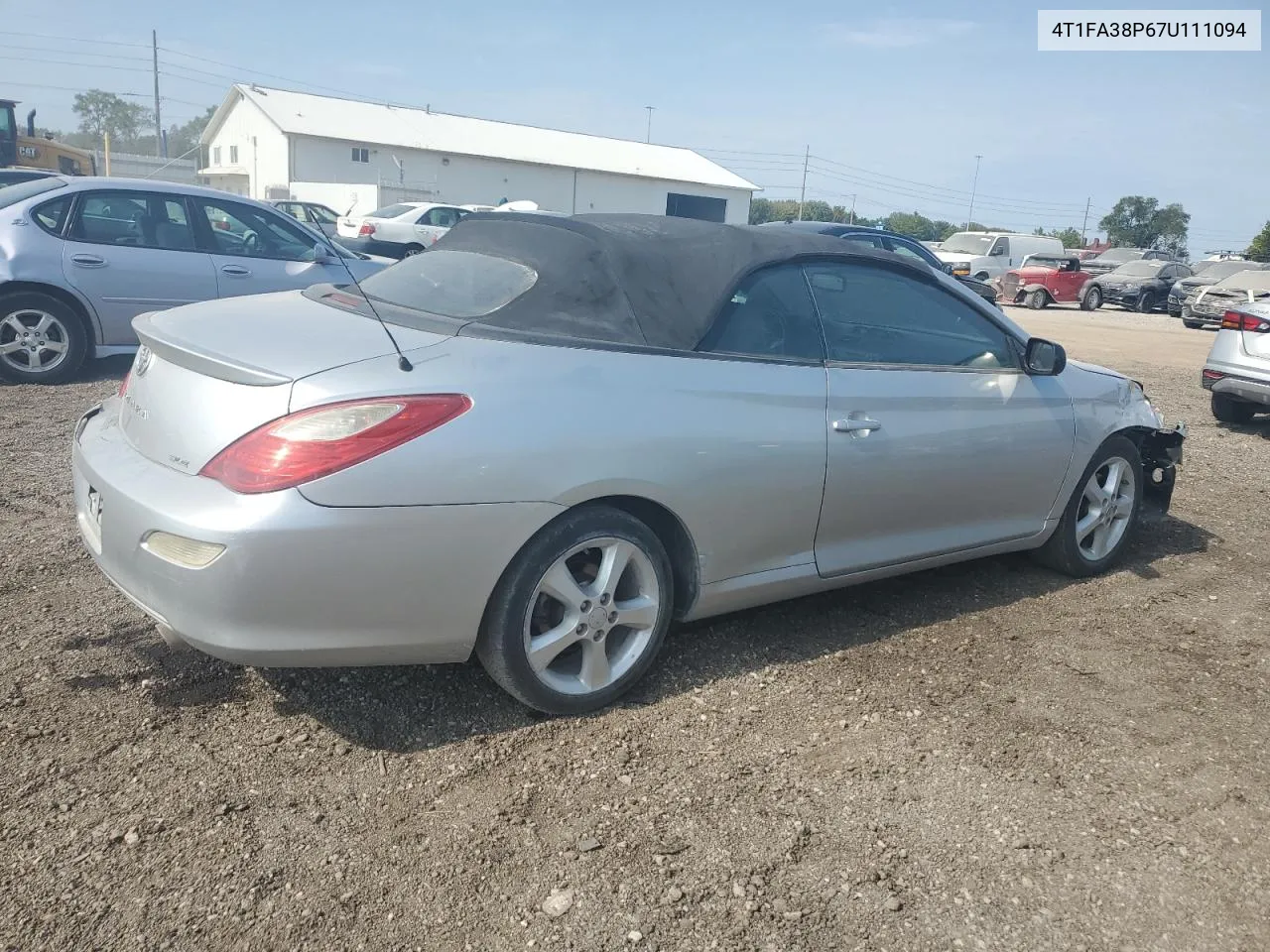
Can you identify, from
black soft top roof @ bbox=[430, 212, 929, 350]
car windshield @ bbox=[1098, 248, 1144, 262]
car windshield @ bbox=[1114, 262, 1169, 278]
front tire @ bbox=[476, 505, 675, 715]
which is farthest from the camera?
car windshield @ bbox=[1098, 248, 1144, 262]

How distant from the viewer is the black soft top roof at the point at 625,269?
3.27 metres

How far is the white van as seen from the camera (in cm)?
2741

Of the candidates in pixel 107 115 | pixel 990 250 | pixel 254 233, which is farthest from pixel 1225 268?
pixel 107 115

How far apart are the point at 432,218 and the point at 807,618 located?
2126 cm

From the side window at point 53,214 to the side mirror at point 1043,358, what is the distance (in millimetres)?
6907

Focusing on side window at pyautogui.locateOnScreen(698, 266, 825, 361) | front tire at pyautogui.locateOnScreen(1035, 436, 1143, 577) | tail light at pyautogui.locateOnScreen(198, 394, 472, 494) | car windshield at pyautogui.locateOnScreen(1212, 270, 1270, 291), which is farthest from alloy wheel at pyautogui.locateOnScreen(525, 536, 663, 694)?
car windshield at pyautogui.locateOnScreen(1212, 270, 1270, 291)

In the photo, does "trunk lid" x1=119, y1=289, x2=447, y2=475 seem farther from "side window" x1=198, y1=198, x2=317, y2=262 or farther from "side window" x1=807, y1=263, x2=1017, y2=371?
"side window" x1=198, y1=198, x2=317, y2=262

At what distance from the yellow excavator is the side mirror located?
994 inches

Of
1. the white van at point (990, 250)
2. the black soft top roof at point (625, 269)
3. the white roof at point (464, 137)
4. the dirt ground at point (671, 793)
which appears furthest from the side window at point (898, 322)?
the white roof at point (464, 137)

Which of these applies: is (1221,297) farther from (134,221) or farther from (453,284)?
(453,284)

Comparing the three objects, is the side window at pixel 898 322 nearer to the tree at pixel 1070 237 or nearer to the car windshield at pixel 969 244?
the car windshield at pixel 969 244

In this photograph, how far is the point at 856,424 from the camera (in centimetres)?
370

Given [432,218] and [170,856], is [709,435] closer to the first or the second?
[170,856]

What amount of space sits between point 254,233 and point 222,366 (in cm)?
611
